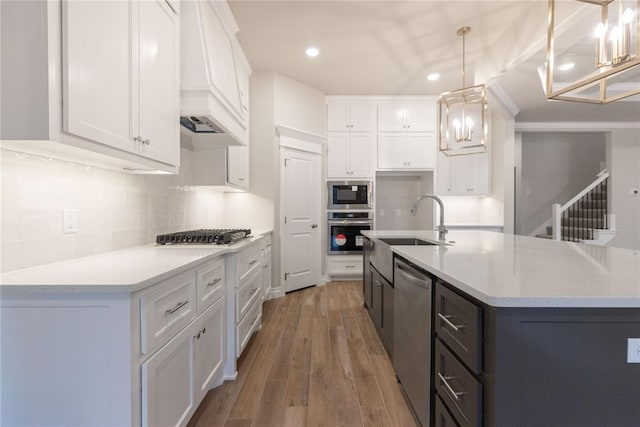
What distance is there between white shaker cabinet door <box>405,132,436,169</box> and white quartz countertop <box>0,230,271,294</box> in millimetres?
3856

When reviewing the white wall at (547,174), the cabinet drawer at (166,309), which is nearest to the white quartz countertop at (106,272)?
the cabinet drawer at (166,309)

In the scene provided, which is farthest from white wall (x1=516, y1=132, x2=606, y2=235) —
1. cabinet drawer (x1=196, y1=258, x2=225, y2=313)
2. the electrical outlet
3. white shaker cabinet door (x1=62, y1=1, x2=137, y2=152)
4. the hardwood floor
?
the electrical outlet

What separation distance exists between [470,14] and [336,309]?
3316mm

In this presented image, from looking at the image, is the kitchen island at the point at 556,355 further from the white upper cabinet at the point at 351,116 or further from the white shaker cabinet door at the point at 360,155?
the white upper cabinet at the point at 351,116

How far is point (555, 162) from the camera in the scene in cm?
698

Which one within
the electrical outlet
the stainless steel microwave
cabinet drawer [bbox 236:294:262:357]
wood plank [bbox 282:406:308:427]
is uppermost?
the stainless steel microwave

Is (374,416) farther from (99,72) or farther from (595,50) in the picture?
(595,50)

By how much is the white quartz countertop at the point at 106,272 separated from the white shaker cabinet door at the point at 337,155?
124 inches

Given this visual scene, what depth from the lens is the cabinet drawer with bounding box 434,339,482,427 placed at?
3.01ft

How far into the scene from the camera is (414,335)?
1471mm

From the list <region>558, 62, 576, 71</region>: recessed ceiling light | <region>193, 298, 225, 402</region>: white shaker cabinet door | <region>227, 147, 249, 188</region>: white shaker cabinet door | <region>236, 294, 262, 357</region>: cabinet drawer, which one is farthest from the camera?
<region>558, 62, 576, 71</region>: recessed ceiling light

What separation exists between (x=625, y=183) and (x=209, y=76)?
7.12 metres

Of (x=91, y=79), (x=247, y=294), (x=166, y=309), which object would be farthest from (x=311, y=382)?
(x=91, y=79)

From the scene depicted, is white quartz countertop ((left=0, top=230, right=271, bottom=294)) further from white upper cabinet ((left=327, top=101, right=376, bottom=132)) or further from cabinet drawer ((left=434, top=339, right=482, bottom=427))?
white upper cabinet ((left=327, top=101, right=376, bottom=132))
